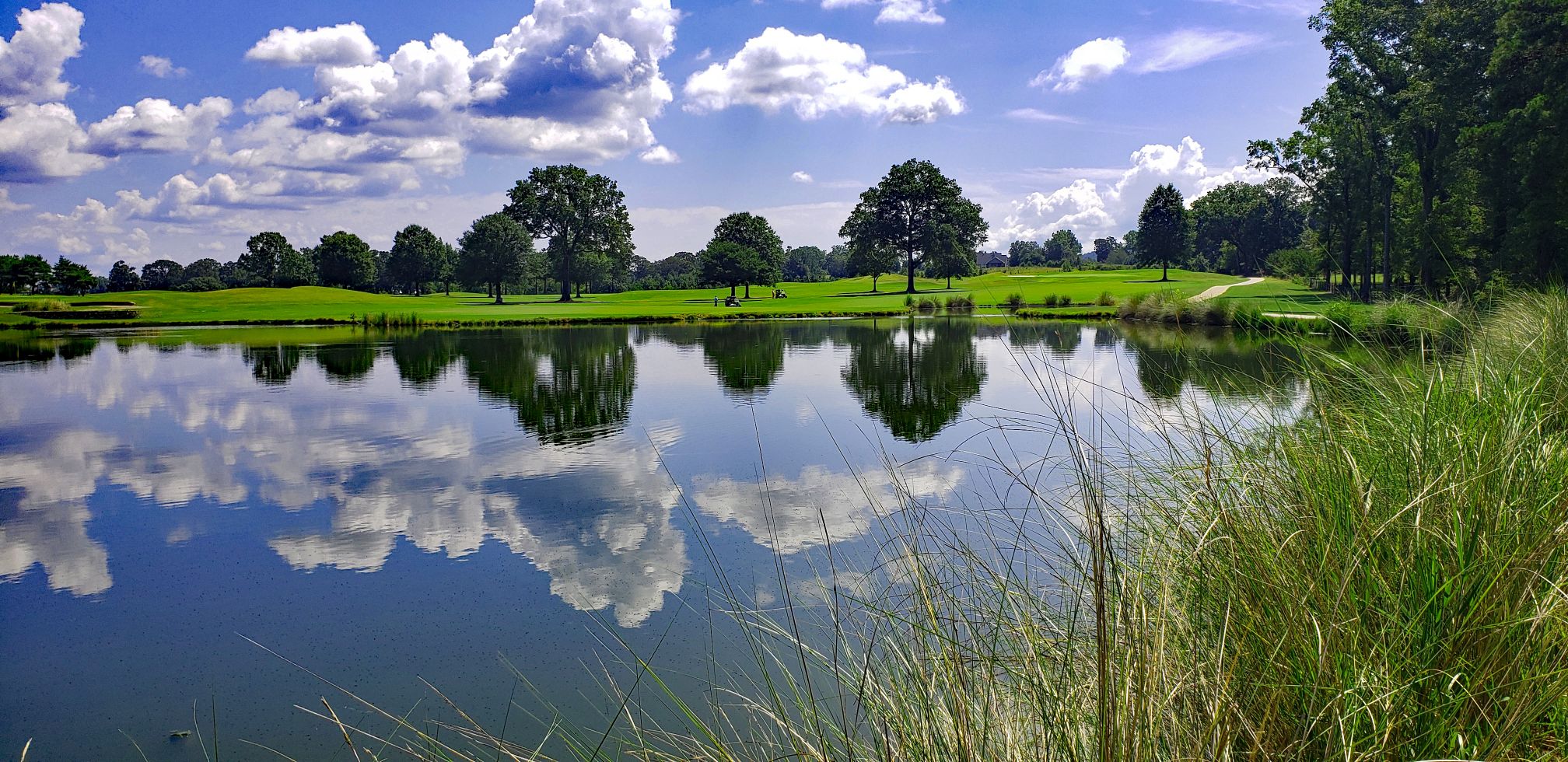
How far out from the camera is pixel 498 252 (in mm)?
70062

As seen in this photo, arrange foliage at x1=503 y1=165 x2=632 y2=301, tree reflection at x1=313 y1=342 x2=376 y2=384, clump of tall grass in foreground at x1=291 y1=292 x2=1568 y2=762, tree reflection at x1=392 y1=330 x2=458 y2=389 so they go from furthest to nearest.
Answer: foliage at x1=503 y1=165 x2=632 y2=301, tree reflection at x1=313 y1=342 x2=376 y2=384, tree reflection at x1=392 y1=330 x2=458 y2=389, clump of tall grass in foreground at x1=291 y1=292 x2=1568 y2=762

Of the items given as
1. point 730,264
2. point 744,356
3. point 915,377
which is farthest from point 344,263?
point 915,377

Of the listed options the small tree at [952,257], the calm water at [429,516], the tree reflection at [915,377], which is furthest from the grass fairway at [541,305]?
the calm water at [429,516]

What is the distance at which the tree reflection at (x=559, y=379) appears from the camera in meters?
14.2

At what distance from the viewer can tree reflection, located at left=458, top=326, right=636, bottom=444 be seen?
1416 centimetres

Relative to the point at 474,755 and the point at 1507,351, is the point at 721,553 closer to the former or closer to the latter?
the point at 474,755

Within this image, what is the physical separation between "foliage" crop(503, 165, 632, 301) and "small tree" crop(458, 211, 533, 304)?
150 centimetres

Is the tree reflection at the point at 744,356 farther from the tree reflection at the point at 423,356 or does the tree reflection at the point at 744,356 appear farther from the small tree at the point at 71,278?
the small tree at the point at 71,278

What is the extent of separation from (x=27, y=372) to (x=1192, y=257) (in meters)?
92.5

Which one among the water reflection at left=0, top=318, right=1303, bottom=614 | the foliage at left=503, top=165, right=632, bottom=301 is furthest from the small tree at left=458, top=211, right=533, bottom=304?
the water reflection at left=0, top=318, right=1303, bottom=614

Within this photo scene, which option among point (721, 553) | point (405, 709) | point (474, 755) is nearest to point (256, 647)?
point (405, 709)

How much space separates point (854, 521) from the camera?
25.0 feet

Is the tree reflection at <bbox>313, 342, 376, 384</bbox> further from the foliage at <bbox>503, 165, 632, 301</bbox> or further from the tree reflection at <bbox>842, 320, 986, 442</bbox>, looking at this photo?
the foliage at <bbox>503, 165, 632, 301</bbox>

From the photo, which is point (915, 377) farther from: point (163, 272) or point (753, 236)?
point (163, 272)
